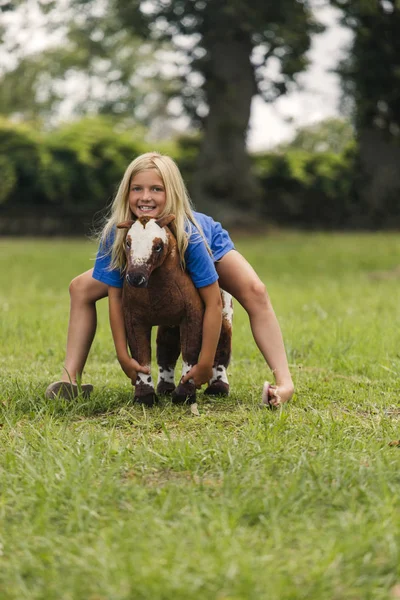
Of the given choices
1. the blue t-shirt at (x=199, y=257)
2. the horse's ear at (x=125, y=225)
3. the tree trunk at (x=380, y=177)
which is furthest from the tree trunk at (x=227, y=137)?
the horse's ear at (x=125, y=225)

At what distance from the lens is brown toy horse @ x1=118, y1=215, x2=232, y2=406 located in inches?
139

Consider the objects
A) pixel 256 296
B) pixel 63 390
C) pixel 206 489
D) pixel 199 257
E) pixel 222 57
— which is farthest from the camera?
pixel 222 57

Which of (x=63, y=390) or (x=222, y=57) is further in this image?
(x=222, y=57)

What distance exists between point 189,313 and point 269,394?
53 centimetres

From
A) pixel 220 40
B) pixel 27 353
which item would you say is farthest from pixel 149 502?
pixel 220 40

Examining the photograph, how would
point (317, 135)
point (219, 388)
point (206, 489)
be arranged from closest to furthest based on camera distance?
1. point (206, 489)
2. point (219, 388)
3. point (317, 135)

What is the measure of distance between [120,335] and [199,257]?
1.72 ft

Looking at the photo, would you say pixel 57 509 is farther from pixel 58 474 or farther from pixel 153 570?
pixel 153 570

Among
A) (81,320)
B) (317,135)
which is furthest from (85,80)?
(81,320)

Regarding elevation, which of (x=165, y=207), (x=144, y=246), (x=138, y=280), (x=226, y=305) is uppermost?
(x=165, y=207)

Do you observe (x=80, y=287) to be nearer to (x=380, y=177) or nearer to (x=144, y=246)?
(x=144, y=246)

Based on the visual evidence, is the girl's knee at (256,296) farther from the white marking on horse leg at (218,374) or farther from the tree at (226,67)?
the tree at (226,67)

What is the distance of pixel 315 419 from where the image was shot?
358 centimetres

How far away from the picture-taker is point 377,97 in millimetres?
18625
